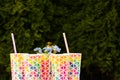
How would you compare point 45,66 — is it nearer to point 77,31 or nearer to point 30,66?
point 30,66

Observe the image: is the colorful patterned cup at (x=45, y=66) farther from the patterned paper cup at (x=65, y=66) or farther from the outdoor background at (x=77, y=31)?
the outdoor background at (x=77, y=31)

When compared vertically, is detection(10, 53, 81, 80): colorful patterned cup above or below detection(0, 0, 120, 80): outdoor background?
below

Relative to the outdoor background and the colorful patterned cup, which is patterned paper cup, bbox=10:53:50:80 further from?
the outdoor background

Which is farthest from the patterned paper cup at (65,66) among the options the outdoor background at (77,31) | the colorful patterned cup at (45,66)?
the outdoor background at (77,31)

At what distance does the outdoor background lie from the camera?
4.50 m

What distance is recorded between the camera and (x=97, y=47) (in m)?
4.54

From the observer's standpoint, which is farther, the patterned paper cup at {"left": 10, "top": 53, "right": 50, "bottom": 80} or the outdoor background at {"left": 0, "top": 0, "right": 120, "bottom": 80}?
the outdoor background at {"left": 0, "top": 0, "right": 120, "bottom": 80}

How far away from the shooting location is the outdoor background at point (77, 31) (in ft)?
14.8

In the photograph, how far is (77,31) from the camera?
15.4 feet

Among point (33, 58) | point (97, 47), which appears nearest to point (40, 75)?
point (33, 58)

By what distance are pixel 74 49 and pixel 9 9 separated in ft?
3.39

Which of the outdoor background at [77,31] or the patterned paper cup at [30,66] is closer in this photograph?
the patterned paper cup at [30,66]

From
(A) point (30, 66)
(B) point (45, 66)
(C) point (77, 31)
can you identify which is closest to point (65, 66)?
(B) point (45, 66)

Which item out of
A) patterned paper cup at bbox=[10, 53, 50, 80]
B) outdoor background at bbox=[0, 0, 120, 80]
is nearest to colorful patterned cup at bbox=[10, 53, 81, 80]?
patterned paper cup at bbox=[10, 53, 50, 80]
